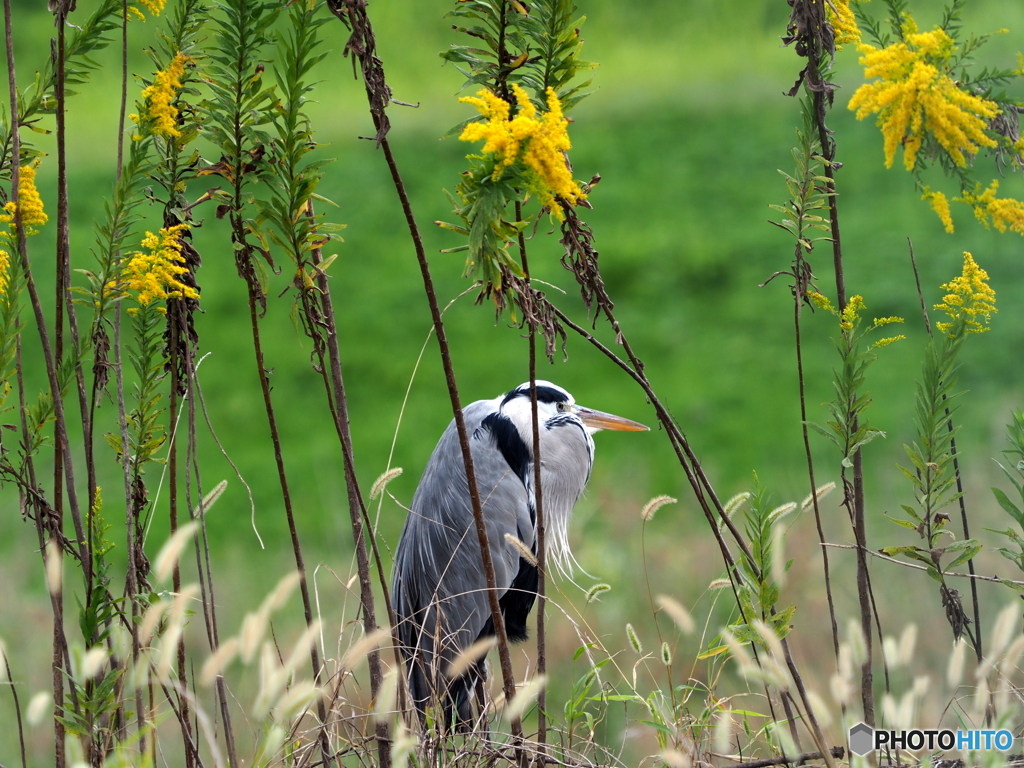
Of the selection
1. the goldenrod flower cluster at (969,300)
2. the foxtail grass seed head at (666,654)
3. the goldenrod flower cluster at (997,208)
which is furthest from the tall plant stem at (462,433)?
the goldenrod flower cluster at (997,208)

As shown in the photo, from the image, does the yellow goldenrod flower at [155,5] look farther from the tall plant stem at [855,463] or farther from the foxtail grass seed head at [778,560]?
the foxtail grass seed head at [778,560]

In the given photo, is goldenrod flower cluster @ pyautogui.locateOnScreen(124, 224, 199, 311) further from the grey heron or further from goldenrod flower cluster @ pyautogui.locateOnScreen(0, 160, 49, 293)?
the grey heron

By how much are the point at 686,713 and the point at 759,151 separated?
703cm

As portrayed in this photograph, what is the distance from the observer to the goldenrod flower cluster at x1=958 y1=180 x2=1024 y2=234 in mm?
1144

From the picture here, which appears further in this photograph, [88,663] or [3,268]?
[3,268]

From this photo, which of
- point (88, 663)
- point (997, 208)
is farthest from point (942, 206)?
point (88, 663)

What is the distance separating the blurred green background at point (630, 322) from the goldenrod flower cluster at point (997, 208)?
5.59 feet

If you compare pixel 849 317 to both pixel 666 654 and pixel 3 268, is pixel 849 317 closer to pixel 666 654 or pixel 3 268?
pixel 666 654

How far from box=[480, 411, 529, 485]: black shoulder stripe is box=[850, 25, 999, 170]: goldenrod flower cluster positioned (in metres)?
1.07

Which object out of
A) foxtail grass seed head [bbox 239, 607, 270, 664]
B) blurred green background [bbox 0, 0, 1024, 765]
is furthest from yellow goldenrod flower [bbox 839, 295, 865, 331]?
blurred green background [bbox 0, 0, 1024, 765]

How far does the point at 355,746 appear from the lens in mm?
1120

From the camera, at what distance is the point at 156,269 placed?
102 centimetres

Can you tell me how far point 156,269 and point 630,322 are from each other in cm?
555

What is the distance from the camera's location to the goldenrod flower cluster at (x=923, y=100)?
111cm
